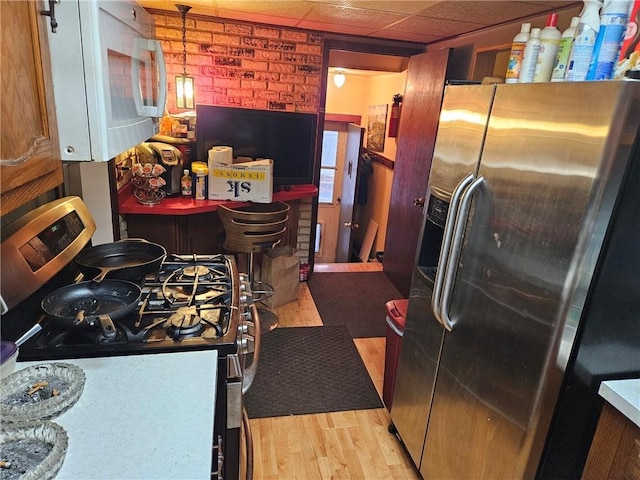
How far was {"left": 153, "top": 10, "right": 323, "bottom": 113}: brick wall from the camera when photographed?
3.20 meters

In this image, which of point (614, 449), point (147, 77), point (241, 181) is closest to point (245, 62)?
point (241, 181)

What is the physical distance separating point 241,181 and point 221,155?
23 cm

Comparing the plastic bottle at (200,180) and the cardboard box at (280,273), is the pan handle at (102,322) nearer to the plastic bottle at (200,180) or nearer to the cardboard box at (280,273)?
the plastic bottle at (200,180)

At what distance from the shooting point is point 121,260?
5.52 feet

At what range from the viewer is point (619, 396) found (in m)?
1.15

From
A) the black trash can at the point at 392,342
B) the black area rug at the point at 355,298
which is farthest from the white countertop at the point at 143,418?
the black area rug at the point at 355,298

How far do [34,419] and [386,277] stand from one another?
140 inches

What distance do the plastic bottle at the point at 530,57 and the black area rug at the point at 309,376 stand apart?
1.81 metres

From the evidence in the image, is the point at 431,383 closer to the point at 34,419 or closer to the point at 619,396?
the point at 619,396

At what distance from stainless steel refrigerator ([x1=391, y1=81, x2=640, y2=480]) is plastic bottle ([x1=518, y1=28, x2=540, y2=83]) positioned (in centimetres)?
14

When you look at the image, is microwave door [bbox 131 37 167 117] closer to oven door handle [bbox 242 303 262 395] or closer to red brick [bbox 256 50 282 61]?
oven door handle [bbox 242 303 262 395]

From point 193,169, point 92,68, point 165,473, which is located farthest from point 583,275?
point 193,169

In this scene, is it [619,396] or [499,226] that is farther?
[499,226]

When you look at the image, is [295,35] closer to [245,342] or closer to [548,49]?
[548,49]
